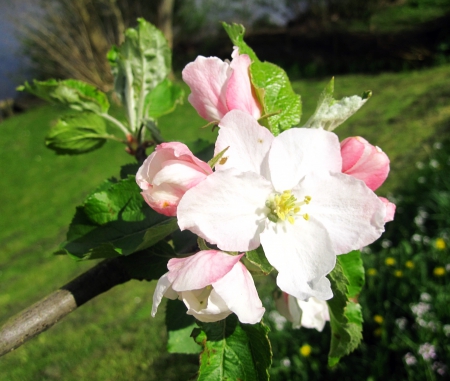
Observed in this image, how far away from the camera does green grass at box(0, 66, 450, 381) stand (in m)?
3.43

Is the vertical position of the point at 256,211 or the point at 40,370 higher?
the point at 256,211

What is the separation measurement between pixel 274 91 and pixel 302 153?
210 mm

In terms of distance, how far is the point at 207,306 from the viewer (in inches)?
22.1

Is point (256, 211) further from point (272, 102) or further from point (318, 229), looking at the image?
point (272, 102)

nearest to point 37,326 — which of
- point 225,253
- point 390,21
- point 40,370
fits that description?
point 225,253

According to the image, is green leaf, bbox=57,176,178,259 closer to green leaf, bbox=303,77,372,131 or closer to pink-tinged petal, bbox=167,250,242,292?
pink-tinged petal, bbox=167,250,242,292

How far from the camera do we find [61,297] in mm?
694

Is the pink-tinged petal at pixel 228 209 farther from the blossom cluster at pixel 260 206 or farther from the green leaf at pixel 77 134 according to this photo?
the green leaf at pixel 77 134

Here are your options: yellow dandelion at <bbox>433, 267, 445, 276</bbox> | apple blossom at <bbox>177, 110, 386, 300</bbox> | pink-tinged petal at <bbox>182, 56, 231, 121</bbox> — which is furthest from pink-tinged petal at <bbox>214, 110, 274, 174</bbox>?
yellow dandelion at <bbox>433, 267, 445, 276</bbox>

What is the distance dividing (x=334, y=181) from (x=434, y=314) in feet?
6.63

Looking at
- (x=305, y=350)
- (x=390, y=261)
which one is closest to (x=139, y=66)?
(x=305, y=350)

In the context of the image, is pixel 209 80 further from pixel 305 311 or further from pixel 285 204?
pixel 305 311

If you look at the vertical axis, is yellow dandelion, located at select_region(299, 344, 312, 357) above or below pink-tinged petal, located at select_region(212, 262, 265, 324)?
below

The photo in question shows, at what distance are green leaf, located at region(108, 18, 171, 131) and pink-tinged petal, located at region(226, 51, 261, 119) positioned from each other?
1.23ft
